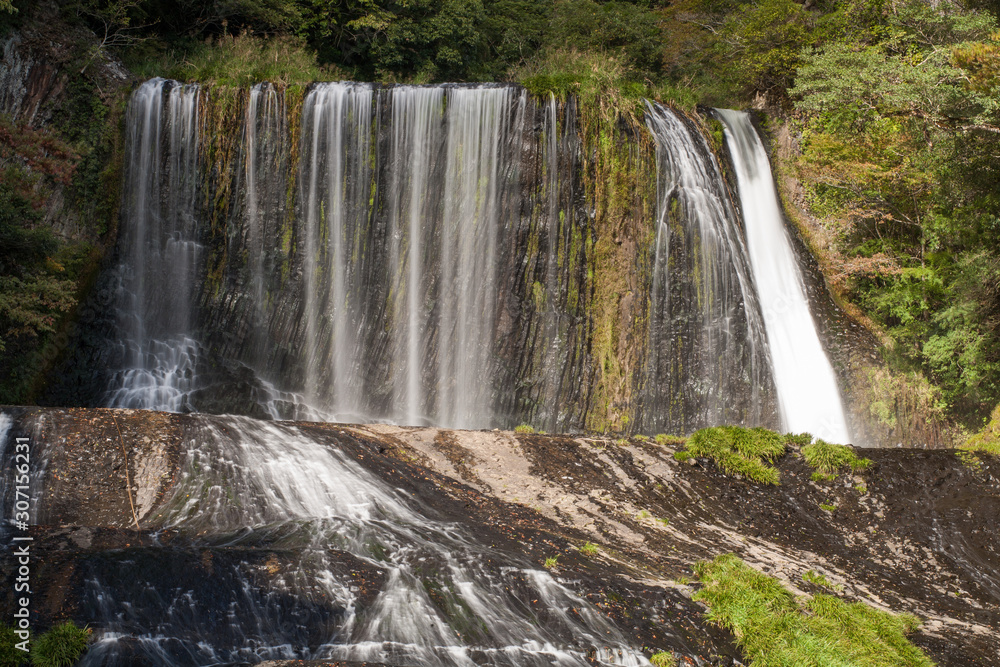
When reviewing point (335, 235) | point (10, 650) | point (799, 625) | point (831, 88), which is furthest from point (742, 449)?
point (10, 650)

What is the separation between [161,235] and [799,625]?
1204cm

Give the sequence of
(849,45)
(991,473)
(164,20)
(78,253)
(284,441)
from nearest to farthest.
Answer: (284,441)
(991,473)
(78,253)
(849,45)
(164,20)

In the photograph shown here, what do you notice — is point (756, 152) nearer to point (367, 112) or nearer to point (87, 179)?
point (367, 112)

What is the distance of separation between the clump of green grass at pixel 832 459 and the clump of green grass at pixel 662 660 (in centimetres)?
532

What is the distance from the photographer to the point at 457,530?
24.0 feet

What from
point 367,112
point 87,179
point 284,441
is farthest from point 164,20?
point 284,441

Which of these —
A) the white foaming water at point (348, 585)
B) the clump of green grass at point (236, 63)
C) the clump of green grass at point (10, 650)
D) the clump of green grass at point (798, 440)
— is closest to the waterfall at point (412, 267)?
the clump of green grass at point (236, 63)

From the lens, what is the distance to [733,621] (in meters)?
6.11

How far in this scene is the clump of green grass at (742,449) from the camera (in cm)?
990

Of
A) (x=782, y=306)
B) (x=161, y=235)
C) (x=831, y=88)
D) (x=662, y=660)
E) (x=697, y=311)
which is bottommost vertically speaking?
(x=662, y=660)

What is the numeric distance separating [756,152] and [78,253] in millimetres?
13255

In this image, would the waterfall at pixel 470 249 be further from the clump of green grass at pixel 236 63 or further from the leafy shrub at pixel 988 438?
the leafy shrub at pixel 988 438

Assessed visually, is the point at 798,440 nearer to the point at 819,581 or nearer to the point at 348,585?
the point at 819,581

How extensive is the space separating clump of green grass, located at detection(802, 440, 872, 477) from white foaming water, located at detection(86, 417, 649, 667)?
537 centimetres
